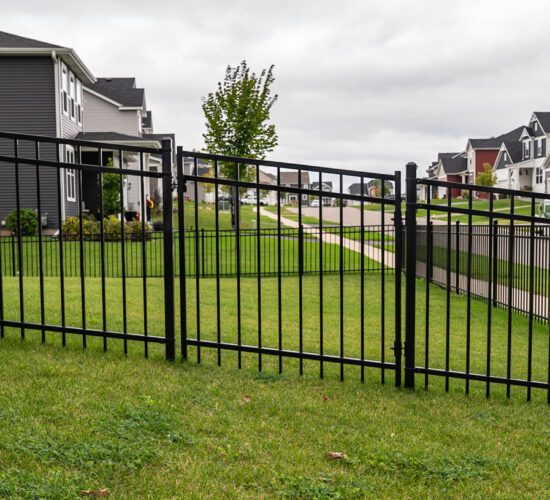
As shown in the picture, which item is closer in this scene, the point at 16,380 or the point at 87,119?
the point at 16,380

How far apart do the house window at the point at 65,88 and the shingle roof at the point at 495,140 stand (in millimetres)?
50355

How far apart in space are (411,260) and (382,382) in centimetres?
95

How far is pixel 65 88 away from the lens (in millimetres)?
22953

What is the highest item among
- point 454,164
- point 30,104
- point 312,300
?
point 454,164

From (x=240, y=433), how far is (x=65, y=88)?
2204 cm

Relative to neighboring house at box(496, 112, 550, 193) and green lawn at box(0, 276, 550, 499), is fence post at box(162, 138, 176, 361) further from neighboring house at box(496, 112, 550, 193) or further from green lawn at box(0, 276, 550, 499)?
neighboring house at box(496, 112, 550, 193)

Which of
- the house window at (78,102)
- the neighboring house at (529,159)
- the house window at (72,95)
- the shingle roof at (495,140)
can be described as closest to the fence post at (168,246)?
the house window at (72,95)

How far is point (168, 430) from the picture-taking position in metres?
3.40

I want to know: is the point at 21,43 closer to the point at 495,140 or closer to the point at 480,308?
the point at 480,308

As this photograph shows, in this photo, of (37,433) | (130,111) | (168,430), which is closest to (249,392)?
(168,430)

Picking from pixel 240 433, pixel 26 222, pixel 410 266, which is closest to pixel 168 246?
pixel 240 433

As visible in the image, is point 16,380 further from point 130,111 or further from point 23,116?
point 130,111

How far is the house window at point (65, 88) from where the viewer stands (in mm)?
22400

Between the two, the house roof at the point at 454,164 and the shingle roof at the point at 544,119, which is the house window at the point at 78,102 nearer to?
the shingle roof at the point at 544,119
